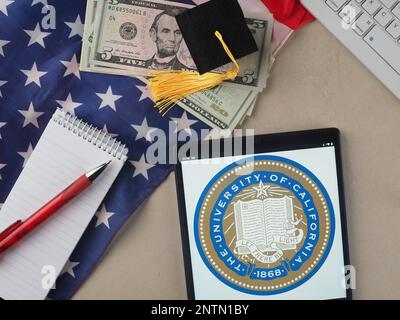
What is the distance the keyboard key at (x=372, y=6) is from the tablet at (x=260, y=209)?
18 cm

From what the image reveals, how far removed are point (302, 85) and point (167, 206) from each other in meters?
0.25

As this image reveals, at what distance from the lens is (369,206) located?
0.70 m

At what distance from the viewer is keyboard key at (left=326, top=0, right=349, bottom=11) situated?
2.15 ft

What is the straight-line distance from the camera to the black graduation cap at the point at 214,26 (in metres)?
0.64

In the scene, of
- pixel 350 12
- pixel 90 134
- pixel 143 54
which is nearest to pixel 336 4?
pixel 350 12

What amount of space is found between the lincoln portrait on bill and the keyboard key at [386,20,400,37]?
276 millimetres

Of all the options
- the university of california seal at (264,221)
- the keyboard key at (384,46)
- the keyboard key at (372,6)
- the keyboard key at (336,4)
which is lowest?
the university of california seal at (264,221)

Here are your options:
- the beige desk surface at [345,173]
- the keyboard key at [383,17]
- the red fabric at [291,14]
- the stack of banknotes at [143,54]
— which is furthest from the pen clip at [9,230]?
the keyboard key at [383,17]

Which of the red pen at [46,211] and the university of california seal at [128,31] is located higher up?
the university of california seal at [128,31]

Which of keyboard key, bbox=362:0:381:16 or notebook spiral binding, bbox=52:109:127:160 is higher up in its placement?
keyboard key, bbox=362:0:381:16

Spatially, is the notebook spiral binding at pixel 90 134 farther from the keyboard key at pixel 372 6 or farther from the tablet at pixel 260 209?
the keyboard key at pixel 372 6

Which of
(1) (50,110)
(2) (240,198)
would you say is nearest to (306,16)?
(2) (240,198)

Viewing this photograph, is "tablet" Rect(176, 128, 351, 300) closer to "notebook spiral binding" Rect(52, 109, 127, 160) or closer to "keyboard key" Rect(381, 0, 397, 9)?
"notebook spiral binding" Rect(52, 109, 127, 160)

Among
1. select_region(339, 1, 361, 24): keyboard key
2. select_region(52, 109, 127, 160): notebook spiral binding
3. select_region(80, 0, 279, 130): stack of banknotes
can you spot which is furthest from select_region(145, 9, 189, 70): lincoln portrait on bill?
select_region(339, 1, 361, 24): keyboard key
